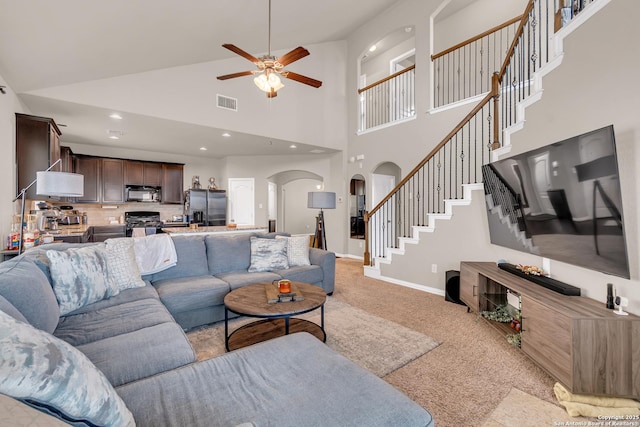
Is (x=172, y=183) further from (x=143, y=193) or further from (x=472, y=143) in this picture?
(x=472, y=143)

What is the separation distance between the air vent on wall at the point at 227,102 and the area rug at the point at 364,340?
3801 mm

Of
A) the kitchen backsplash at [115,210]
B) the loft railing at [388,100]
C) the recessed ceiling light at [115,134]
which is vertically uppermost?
the loft railing at [388,100]

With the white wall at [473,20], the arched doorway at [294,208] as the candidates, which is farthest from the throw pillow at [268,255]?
the arched doorway at [294,208]

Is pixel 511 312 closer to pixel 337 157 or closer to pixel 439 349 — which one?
pixel 439 349

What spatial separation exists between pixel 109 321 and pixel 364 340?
200 centimetres

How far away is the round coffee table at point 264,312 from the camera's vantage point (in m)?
2.18

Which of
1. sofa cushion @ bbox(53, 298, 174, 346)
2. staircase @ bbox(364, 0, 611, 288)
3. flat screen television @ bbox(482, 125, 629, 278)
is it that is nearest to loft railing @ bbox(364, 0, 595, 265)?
staircase @ bbox(364, 0, 611, 288)

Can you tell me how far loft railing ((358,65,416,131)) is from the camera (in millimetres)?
6059

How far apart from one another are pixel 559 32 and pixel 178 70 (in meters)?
4.88

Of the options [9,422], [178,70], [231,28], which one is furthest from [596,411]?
[178,70]

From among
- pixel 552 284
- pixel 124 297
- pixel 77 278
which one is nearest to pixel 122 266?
pixel 124 297

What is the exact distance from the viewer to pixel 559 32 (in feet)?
7.73

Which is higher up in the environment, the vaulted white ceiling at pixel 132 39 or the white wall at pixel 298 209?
the vaulted white ceiling at pixel 132 39

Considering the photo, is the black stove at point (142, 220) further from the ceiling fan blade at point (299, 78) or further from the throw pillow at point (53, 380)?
the throw pillow at point (53, 380)
